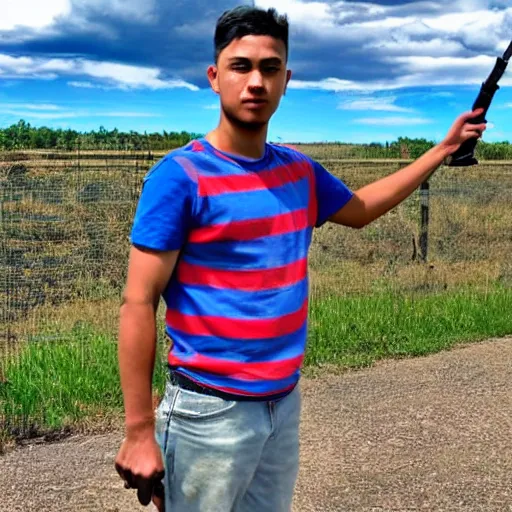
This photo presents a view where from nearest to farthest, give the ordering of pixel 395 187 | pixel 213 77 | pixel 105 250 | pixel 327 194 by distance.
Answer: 1. pixel 213 77
2. pixel 327 194
3. pixel 395 187
4. pixel 105 250

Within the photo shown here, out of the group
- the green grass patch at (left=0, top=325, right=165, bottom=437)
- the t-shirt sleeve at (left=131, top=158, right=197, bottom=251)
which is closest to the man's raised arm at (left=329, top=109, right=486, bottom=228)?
the t-shirt sleeve at (left=131, top=158, right=197, bottom=251)

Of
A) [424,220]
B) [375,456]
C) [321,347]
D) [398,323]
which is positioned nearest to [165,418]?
[375,456]

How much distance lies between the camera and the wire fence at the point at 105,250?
616 cm

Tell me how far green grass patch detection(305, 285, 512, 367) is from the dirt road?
696 millimetres

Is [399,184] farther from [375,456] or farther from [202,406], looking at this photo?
[375,456]

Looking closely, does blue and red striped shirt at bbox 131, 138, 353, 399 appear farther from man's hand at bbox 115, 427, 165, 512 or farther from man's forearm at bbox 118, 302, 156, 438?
man's hand at bbox 115, 427, 165, 512

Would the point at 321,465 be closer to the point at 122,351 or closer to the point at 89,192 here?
the point at 122,351

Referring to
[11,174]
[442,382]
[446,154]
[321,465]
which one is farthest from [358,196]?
[11,174]

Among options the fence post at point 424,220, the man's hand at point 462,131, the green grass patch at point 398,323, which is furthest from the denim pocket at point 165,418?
the fence post at point 424,220

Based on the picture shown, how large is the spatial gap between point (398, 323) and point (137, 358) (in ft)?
19.5

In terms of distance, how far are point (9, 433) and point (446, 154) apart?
3.53 metres

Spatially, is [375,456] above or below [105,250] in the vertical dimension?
below

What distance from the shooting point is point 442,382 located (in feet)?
20.5

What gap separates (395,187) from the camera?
9.23ft
